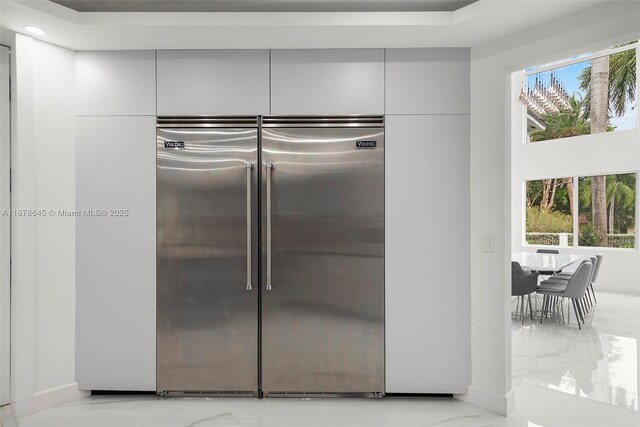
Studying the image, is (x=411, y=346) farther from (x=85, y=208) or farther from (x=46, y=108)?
(x=46, y=108)

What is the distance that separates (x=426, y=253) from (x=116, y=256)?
93.6 inches

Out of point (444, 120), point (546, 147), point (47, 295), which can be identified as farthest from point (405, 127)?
point (546, 147)

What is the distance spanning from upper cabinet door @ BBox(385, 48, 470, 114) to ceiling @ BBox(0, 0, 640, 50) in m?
0.10

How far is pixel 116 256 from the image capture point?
9.42 feet

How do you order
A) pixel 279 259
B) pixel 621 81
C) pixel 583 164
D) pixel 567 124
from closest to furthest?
pixel 279 259 → pixel 621 81 → pixel 583 164 → pixel 567 124

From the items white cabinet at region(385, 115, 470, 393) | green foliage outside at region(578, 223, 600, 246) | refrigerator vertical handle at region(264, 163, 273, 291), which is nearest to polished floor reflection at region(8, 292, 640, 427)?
white cabinet at region(385, 115, 470, 393)

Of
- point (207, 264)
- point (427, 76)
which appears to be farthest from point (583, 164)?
point (207, 264)

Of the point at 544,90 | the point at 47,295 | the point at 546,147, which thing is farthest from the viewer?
the point at 544,90

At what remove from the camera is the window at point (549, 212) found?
922cm

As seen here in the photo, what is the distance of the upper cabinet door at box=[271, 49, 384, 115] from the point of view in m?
2.86

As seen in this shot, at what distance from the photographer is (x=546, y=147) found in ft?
30.6

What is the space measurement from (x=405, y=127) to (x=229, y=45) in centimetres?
146

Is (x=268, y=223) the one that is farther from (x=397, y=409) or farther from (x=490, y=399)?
(x=490, y=399)

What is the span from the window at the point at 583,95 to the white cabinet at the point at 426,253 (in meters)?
7.87
